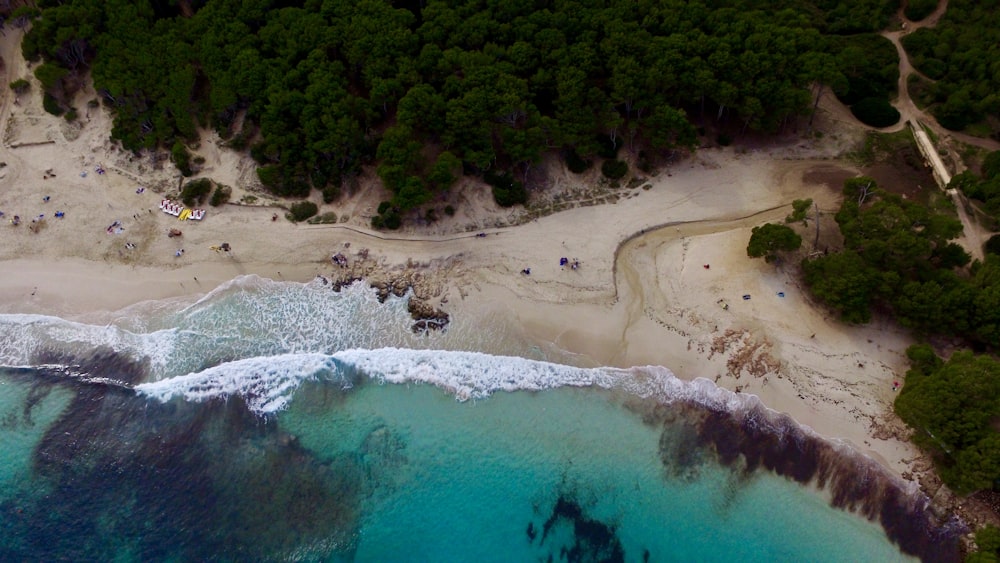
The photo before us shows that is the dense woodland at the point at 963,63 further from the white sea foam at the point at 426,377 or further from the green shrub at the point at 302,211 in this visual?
the green shrub at the point at 302,211

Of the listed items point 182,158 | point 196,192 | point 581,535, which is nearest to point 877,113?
point 581,535


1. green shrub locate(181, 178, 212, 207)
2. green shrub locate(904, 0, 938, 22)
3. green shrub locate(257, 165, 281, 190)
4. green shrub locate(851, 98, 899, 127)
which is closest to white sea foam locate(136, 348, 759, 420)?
green shrub locate(257, 165, 281, 190)

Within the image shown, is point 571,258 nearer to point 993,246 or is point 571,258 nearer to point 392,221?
point 392,221

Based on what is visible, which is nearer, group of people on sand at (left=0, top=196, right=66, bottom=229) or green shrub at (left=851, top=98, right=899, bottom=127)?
group of people on sand at (left=0, top=196, right=66, bottom=229)

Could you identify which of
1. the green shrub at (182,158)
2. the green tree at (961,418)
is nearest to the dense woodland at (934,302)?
the green tree at (961,418)

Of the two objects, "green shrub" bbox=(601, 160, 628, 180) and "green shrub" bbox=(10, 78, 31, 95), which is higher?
"green shrub" bbox=(601, 160, 628, 180)

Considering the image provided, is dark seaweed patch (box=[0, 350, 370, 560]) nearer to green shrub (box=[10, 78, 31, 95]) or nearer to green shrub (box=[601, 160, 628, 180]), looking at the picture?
green shrub (box=[601, 160, 628, 180])

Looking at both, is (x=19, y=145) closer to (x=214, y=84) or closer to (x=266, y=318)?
(x=214, y=84)
